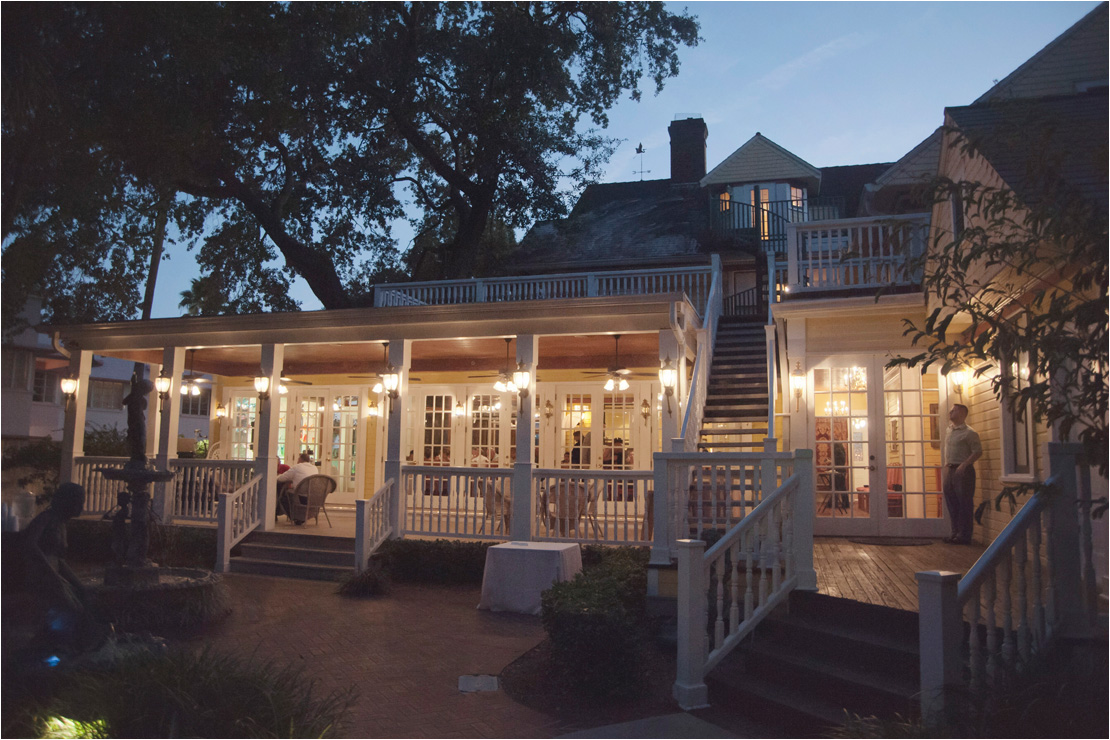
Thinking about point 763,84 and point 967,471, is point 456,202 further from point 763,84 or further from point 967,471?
point 967,471

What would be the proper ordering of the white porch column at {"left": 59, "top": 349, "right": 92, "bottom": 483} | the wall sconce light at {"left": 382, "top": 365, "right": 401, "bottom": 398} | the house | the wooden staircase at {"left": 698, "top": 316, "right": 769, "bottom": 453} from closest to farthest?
the house, the wall sconce light at {"left": 382, "top": 365, "right": 401, "bottom": 398}, the wooden staircase at {"left": 698, "top": 316, "right": 769, "bottom": 453}, the white porch column at {"left": 59, "top": 349, "right": 92, "bottom": 483}

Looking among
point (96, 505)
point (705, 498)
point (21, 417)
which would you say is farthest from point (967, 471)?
point (21, 417)

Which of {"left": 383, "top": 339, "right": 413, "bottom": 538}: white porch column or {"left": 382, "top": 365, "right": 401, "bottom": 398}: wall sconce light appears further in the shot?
{"left": 382, "top": 365, "right": 401, "bottom": 398}: wall sconce light

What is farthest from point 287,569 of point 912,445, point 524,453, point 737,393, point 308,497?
point 912,445

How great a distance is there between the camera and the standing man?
8719mm

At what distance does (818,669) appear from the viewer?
5195 mm

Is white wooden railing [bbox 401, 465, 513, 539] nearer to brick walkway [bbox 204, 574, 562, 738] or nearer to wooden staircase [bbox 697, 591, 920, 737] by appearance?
brick walkway [bbox 204, 574, 562, 738]

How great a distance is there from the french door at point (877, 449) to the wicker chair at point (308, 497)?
7.21m

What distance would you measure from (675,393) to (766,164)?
13.3 metres

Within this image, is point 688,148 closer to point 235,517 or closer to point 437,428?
point 437,428

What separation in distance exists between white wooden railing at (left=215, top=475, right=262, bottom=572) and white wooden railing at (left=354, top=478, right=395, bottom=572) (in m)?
1.95

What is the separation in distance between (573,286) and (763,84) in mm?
7699

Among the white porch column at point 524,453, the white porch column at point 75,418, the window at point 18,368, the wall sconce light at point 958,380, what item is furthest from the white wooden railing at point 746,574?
the window at point 18,368

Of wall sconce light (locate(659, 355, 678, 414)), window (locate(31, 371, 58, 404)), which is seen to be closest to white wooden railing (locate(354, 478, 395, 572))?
wall sconce light (locate(659, 355, 678, 414))
